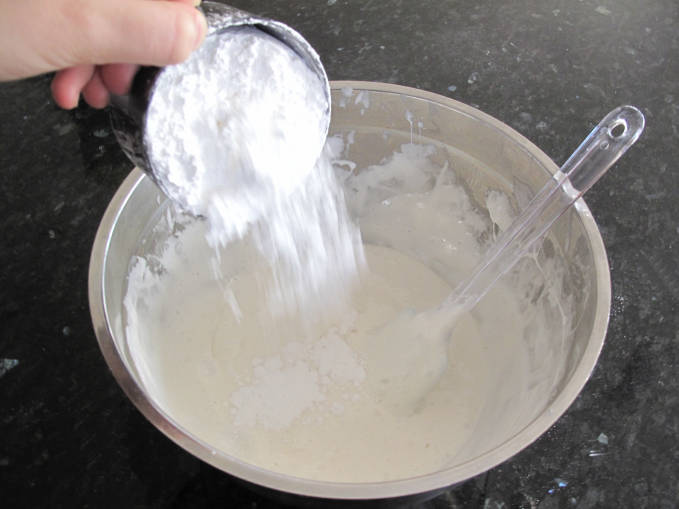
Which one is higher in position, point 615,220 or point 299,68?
point 299,68

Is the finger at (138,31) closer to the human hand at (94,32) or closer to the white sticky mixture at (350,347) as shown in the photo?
the human hand at (94,32)

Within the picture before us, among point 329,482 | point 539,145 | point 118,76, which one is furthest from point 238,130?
point 539,145

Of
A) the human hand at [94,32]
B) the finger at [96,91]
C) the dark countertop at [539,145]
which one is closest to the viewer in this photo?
the human hand at [94,32]

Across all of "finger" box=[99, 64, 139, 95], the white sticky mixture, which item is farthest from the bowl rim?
"finger" box=[99, 64, 139, 95]

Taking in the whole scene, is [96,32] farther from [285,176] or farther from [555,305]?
[555,305]

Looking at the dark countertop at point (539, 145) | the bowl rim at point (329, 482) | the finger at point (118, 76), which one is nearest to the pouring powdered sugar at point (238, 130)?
the finger at point (118, 76)

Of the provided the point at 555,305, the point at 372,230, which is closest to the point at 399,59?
the point at 372,230

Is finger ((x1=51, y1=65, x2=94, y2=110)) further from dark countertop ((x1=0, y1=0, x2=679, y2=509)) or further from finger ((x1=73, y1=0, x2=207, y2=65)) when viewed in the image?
dark countertop ((x1=0, y1=0, x2=679, y2=509))
